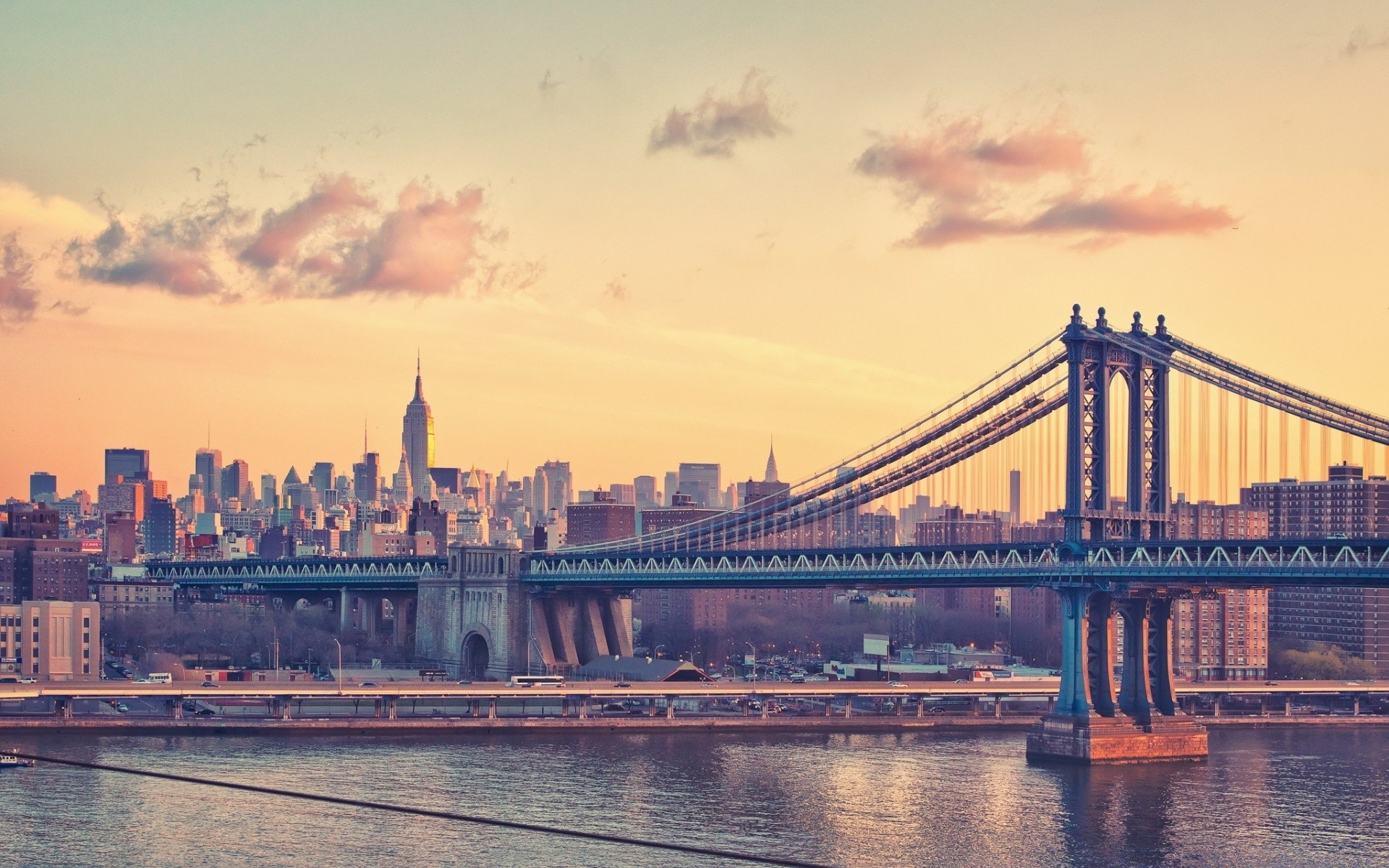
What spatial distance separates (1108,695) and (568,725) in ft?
80.6

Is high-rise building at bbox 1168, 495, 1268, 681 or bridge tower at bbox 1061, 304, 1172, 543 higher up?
bridge tower at bbox 1061, 304, 1172, 543

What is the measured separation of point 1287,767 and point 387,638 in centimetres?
8319

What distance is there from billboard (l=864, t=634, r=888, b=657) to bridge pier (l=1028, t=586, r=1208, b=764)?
66.5 metres

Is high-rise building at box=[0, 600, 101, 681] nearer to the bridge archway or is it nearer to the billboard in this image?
the bridge archway

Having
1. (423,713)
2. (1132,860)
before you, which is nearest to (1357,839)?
(1132,860)

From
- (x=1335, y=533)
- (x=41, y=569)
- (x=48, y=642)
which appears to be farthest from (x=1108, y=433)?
(x=41, y=569)

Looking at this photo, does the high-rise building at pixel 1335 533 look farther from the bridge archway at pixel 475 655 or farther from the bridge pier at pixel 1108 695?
the bridge pier at pixel 1108 695

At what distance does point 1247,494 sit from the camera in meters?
163

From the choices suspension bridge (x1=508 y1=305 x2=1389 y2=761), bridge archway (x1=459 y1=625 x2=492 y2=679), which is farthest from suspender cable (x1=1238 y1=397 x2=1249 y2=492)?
bridge archway (x1=459 y1=625 x2=492 y2=679)

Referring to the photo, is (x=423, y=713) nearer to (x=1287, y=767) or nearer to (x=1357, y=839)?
(x=1287, y=767)

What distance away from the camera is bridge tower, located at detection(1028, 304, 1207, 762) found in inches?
3332

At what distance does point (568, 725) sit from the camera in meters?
96.7

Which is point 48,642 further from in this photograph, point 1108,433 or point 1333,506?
point 1333,506

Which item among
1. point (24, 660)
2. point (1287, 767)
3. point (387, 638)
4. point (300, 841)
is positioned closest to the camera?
point (300, 841)
